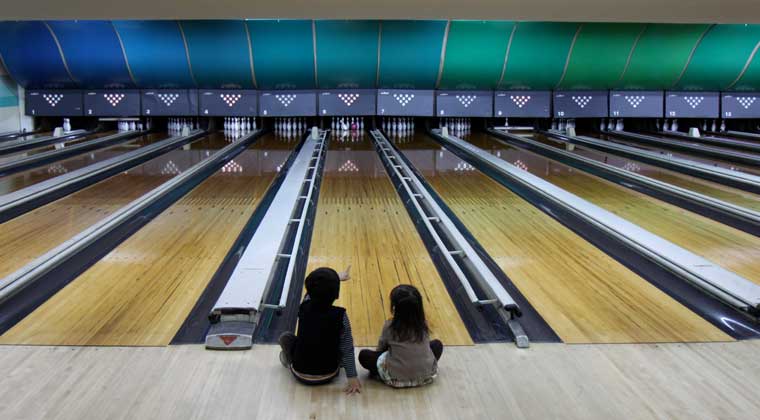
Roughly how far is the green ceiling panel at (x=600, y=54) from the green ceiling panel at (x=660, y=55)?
13cm

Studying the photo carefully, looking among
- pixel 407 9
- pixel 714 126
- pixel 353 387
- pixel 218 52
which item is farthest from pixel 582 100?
pixel 353 387

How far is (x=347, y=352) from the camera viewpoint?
2029mm

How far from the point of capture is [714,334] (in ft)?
7.84

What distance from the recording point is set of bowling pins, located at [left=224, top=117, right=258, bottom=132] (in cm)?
873

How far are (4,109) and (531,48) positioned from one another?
20.1ft

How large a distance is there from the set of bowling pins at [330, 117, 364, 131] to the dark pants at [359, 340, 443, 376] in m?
6.96

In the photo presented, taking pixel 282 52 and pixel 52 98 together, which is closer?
pixel 282 52

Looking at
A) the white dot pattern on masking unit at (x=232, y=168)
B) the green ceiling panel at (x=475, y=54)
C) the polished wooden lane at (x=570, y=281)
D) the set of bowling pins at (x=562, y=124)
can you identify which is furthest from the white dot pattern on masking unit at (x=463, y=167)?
the set of bowling pins at (x=562, y=124)

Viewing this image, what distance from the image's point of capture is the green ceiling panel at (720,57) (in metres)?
8.18

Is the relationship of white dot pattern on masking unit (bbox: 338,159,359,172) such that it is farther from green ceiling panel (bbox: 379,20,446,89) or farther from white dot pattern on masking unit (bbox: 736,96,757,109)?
white dot pattern on masking unit (bbox: 736,96,757,109)

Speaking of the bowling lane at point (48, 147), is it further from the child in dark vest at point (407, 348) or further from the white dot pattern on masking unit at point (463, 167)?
the child in dark vest at point (407, 348)

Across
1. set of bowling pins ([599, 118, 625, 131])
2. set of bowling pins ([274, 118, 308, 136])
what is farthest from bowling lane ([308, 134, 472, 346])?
set of bowling pins ([599, 118, 625, 131])

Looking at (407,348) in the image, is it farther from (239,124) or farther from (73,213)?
(239,124)

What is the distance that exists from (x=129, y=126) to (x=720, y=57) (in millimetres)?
7245
